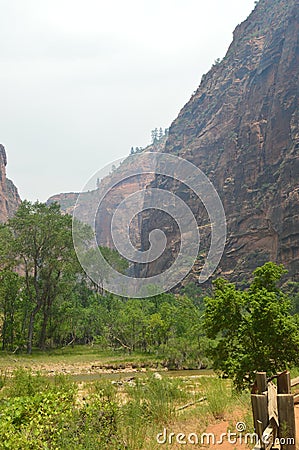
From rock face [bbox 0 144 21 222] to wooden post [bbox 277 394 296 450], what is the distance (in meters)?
102

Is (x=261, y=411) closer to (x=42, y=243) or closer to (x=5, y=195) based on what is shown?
(x=42, y=243)

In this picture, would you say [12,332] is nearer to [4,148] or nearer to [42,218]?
[42,218]

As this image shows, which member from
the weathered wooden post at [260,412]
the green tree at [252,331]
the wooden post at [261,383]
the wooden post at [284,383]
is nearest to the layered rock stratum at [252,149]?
the green tree at [252,331]

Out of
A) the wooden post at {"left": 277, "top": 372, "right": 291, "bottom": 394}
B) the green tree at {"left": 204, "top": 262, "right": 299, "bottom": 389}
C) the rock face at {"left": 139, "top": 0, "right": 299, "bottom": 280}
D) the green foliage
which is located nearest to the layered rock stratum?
the rock face at {"left": 139, "top": 0, "right": 299, "bottom": 280}

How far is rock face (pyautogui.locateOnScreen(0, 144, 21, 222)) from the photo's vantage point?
106 meters

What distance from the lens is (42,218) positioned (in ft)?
128

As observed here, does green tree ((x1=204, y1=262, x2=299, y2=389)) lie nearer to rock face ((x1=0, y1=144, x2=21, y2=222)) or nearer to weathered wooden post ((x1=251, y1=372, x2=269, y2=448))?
weathered wooden post ((x1=251, y1=372, x2=269, y2=448))

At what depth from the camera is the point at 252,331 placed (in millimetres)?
10477

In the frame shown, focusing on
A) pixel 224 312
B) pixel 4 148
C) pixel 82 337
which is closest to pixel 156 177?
pixel 4 148

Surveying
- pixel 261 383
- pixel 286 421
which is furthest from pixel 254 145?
pixel 286 421

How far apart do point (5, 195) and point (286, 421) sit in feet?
369

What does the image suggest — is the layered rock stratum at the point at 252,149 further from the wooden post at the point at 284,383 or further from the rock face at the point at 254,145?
the wooden post at the point at 284,383

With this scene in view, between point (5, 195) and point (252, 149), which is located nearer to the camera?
point (252, 149)

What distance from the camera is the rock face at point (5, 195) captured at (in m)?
106
